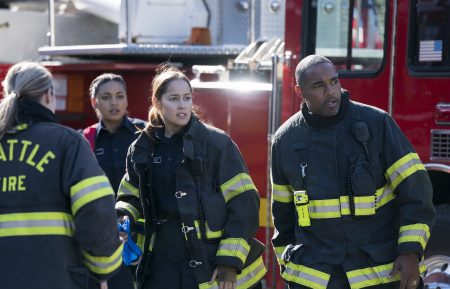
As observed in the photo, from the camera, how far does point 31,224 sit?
10.4 feet

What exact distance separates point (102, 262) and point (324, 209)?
965mm

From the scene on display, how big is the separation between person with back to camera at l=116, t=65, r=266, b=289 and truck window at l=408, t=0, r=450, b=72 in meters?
1.54

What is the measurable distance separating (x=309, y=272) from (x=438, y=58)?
1770mm

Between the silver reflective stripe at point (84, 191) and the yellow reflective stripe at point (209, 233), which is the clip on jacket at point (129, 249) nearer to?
the yellow reflective stripe at point (209, 233)

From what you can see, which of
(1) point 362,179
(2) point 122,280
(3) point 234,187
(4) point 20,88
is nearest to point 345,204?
(1) point 362,179

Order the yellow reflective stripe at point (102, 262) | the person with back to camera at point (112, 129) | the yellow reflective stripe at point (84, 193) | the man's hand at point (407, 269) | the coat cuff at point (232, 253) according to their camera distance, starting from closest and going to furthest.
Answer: the yellow reflective stripe at point (84, 193) < the yellow reflective stripe at point (102, 262) < the man's hand at point (407, 269) < the coat cuff at point (232, 253) < the person with back to camera at point (112, 129)

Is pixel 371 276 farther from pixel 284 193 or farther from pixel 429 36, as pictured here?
pixel 429 36

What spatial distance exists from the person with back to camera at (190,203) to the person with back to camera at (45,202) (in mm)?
674

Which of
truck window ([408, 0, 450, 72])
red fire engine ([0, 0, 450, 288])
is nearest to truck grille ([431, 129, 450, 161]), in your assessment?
red fire engine ([0, 0, 450, 288])

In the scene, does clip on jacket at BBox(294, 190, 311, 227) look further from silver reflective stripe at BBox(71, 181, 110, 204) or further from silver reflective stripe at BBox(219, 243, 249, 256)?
silver reflective stripe at BBox(71, 181, 110, 204)

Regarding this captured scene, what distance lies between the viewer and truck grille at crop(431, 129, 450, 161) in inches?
189

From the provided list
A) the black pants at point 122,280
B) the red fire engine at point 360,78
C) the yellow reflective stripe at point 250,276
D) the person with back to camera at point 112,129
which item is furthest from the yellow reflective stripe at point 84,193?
the red fire engine at point 360,78

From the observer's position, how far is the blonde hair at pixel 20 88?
10.5 ft

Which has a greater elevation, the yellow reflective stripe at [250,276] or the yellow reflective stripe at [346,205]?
the yellow reflective stripe at [346,205]
